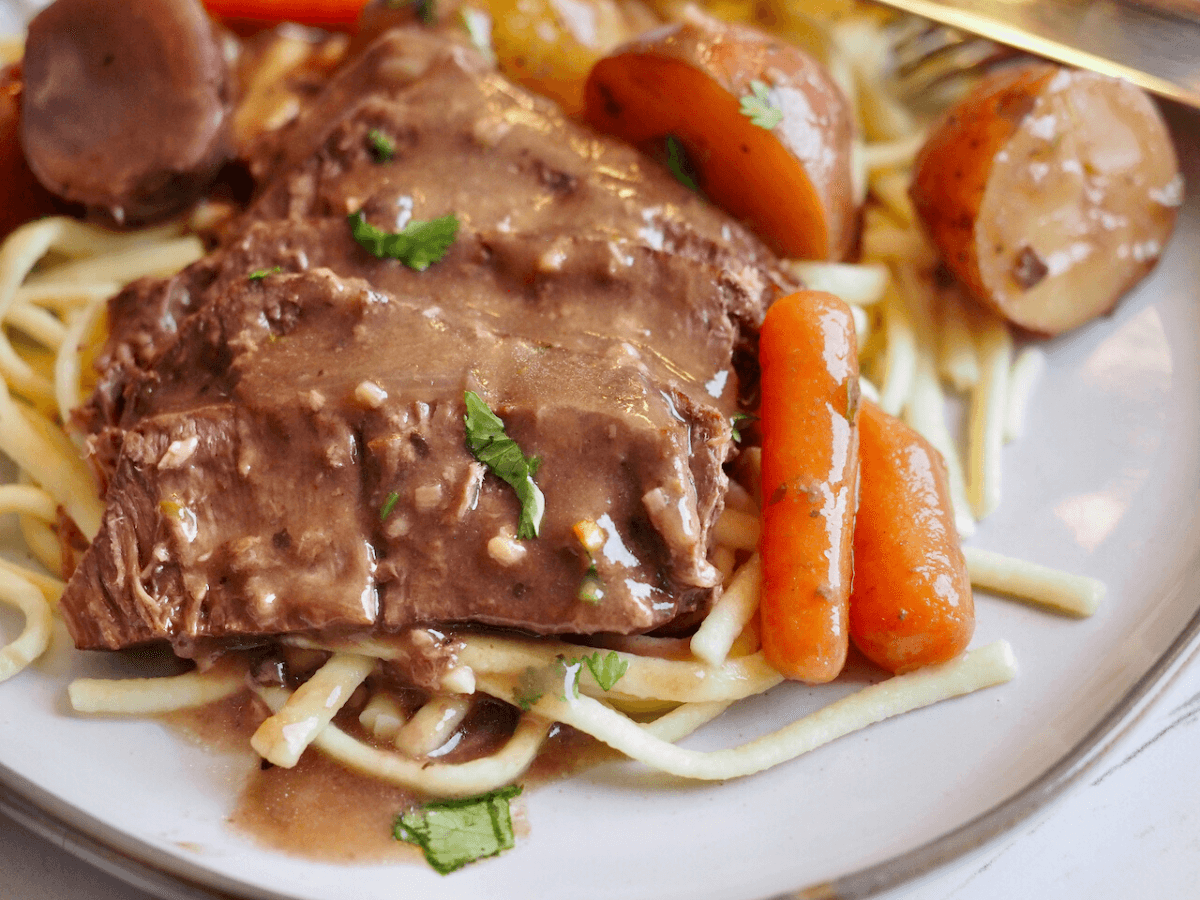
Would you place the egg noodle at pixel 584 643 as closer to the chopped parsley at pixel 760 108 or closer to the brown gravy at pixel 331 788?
the brown gravy at pixel 331 788

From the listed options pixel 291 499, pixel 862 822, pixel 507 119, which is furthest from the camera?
pixel 507 119

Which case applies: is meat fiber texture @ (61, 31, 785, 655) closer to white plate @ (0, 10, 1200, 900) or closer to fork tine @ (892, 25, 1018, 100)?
white plate @ (0, 10, 1200, 900)

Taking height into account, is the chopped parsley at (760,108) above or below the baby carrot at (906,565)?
above

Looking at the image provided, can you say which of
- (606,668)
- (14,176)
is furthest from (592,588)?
(14,176)

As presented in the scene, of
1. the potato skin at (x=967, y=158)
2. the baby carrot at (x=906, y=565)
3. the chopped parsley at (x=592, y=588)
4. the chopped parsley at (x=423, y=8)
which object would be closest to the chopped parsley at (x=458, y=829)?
the chopped parsley at (x=592, y=588)

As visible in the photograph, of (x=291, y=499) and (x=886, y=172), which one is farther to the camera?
(x=886, y=172)

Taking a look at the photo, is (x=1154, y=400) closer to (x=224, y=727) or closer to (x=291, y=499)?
(x=291, y=499)

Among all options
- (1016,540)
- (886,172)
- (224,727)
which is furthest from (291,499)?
(886,172)

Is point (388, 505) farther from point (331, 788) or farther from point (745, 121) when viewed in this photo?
point (745, 121)
